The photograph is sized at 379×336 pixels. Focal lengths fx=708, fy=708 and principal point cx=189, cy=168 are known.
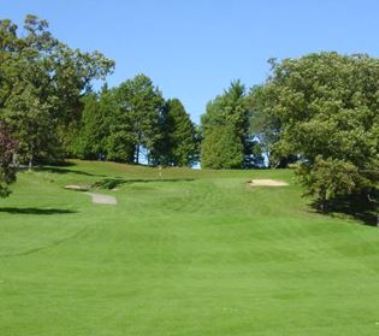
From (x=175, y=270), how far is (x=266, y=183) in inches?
1604

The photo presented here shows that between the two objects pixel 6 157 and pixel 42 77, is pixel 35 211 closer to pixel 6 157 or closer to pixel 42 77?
pixel 6 157

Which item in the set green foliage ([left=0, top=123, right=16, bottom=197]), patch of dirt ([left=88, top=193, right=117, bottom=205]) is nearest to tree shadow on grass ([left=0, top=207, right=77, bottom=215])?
green foliage ([left=0, top=123, right=16, bottom=197])

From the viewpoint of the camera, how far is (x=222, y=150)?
10269 cm

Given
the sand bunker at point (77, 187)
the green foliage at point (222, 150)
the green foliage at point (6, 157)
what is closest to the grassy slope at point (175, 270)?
the green foliage at point (6, 157)

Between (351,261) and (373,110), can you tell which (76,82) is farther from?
(351,261)

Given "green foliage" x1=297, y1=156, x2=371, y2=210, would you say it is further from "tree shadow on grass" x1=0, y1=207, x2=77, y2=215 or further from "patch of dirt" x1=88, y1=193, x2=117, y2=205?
"tree shadow on grass" x1=0, y1=207, x2=77, y2=215

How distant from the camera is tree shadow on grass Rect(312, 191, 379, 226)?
55.2 meters

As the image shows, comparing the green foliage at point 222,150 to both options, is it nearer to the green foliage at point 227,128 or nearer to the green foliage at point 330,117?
the green foliage at point 227,128

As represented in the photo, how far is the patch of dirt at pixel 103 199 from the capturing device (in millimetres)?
47828

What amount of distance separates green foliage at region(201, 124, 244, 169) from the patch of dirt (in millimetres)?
49930

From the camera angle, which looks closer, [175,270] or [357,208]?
[175,270]

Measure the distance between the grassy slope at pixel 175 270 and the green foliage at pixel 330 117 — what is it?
4039mm

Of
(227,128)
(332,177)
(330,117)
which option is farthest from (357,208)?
(227,128)

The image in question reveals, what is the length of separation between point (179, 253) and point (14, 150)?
14949mm
